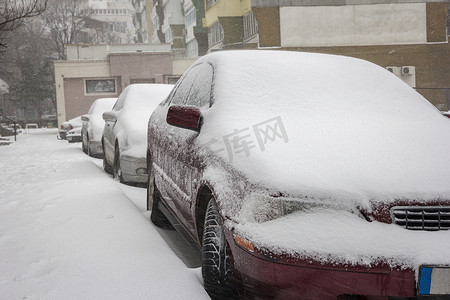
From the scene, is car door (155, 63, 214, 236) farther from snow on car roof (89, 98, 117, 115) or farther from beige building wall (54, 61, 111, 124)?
beige building wall (54, 61, 111, 124)

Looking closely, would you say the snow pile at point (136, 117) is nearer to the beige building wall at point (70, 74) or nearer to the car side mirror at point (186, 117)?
the car side mirror at point (186, 117)

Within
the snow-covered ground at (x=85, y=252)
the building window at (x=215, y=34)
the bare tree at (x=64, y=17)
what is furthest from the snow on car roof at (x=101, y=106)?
the bare tree at (x=64, y=17)

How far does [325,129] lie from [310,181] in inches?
24.3

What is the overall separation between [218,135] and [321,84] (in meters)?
1.00

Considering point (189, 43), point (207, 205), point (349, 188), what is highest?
point (189, 43)

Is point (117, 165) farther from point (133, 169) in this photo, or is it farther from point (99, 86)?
point (99, 86)

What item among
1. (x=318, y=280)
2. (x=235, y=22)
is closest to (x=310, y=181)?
(x=318, y=280)

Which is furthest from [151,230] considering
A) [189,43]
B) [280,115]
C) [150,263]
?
[189,43]

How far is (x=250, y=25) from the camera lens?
27672 millimetres

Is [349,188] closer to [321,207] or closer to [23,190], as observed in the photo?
[321,207]

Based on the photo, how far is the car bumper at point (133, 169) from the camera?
6.50 metres

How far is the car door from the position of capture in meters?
3.17

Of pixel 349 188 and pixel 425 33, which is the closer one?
pixel 349 188

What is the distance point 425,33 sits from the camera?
25.8 m
